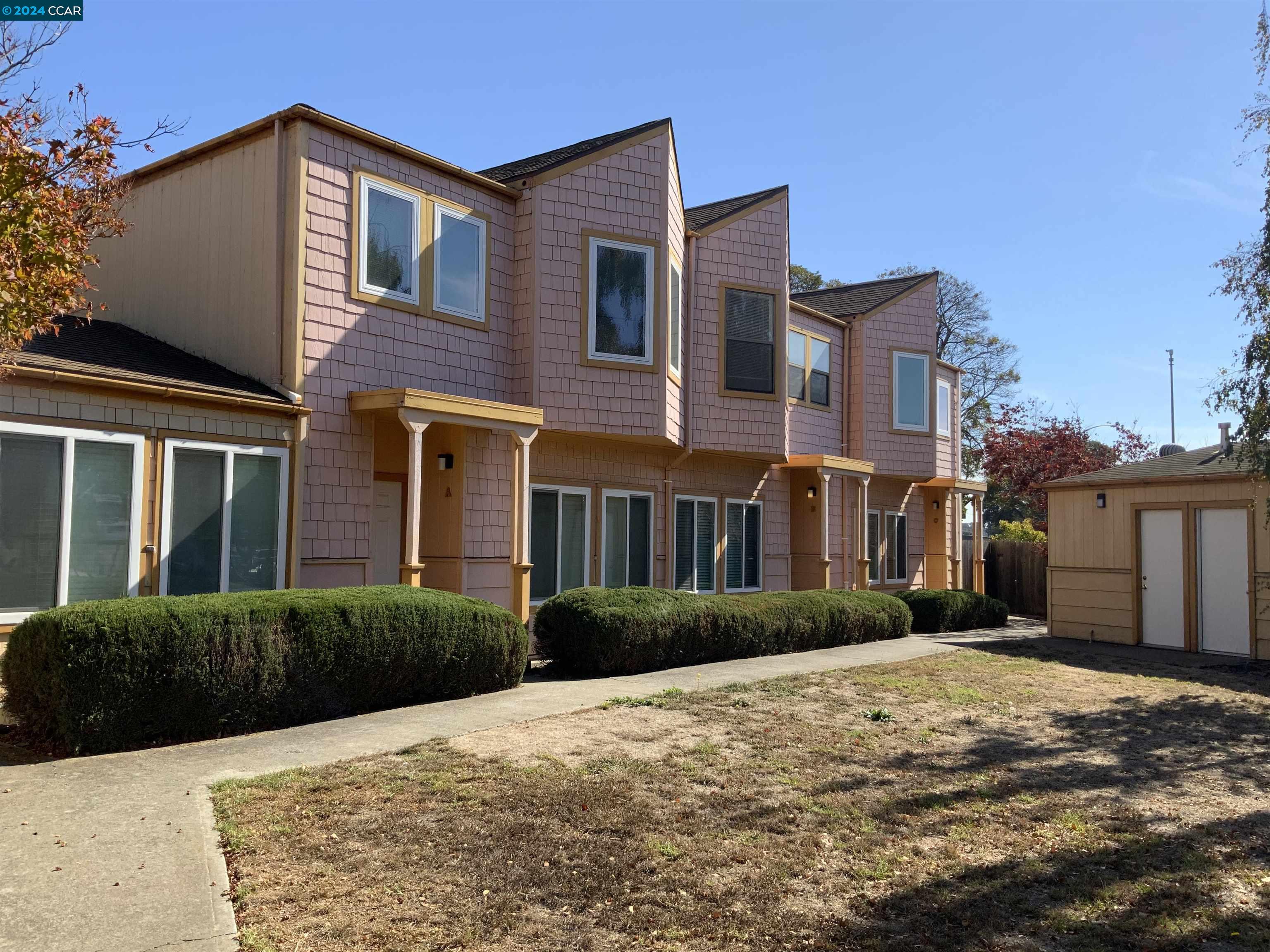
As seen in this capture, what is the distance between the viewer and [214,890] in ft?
16.0

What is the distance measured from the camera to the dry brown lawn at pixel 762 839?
469 cm

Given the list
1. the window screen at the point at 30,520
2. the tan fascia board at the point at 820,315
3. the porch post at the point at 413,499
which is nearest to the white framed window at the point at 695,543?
the tan fascia board at the point at 820,315

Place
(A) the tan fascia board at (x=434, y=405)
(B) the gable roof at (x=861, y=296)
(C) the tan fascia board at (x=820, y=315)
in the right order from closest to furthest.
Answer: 1. (A) the tan fascia board at (x=434, y=405)
2. (C) the tan fascia board at (x=820, y=315)
3. (B) the gable roof at (x=861, y=296)

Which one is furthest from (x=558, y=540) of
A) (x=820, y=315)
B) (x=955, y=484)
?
(x=955, y=484)

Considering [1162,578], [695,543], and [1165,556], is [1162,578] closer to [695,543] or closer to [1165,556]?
[1165,556]

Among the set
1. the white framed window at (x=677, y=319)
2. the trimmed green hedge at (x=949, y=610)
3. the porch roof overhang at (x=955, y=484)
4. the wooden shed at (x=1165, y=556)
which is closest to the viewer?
the wooden shed at (x=1165, y=556)

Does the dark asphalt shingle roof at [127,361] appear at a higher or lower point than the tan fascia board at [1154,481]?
higher

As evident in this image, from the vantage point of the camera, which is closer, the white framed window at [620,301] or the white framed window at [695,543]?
the white framed window at [620,301]

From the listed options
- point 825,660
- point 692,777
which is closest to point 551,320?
point 825,660

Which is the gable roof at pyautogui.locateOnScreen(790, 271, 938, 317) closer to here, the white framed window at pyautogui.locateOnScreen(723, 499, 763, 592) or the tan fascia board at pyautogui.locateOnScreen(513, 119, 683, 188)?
the white framed window at pyautogui.locateOnScreen(723, 499, 763, 592)

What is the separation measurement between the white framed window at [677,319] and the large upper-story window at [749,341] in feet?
3.37

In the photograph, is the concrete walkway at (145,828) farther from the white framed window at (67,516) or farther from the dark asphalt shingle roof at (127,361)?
the dark asphalt shingle roof at (127,361)

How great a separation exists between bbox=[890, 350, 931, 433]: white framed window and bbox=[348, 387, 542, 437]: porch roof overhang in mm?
11666

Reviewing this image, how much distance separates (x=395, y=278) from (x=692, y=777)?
847 cm
